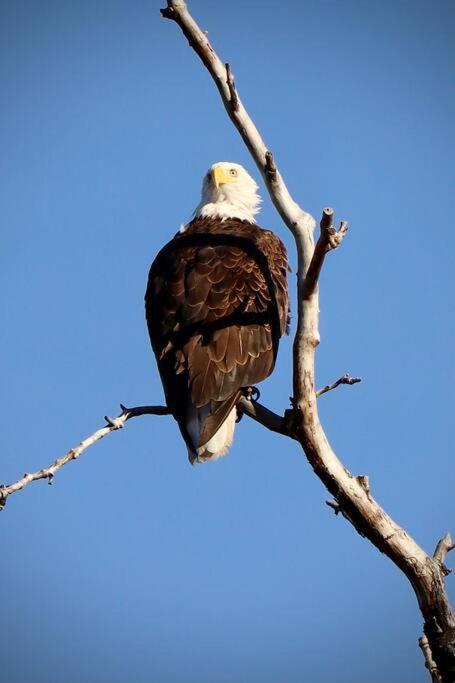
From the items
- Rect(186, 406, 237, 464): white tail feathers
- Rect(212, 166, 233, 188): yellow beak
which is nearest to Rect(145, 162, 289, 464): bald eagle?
Rect(186, 406, 237, 464): white tail feathers

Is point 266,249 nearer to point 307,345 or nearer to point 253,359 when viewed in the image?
point 253,359

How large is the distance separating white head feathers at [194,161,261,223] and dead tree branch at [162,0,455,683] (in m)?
2.71

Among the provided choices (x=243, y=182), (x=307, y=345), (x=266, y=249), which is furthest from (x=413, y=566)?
(x=243, y=182)

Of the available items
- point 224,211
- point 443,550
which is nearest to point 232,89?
point 443,550

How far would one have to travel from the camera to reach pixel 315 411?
177 inches

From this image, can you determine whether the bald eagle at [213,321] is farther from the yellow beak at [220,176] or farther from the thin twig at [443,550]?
the thin twig at [443,550]

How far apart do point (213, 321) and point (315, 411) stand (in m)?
1.35

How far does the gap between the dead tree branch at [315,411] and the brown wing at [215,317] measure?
968 millimetres

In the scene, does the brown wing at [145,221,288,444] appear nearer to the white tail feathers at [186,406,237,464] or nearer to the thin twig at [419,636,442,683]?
the white tail feathers at [186,406,237,464]

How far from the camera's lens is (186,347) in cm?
563

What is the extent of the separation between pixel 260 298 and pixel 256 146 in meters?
1.43

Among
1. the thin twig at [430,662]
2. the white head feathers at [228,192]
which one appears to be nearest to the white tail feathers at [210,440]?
the thin twig at [430,662]

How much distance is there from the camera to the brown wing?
5457 mm

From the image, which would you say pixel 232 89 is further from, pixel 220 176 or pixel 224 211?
pixel 220 176
